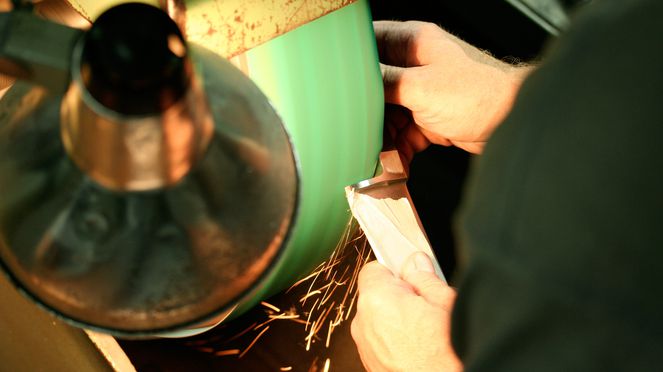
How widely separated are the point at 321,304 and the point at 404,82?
512 millimetres

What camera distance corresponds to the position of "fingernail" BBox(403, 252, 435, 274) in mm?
1056

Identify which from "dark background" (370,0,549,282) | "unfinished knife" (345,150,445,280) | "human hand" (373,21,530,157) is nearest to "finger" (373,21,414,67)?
"human hand" (373,21,530,157)

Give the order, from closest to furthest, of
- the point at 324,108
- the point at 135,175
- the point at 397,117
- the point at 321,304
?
1. the point at 135,175
2. the point at 324,108
3. the point at 321,304
4. the point at 397,117

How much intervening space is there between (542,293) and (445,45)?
2.76ft

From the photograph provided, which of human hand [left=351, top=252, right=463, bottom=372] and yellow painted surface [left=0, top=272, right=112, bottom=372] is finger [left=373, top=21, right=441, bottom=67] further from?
yellow painted surface [left=0, top=272, right=112, bottom=372]

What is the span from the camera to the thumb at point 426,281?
0.99m

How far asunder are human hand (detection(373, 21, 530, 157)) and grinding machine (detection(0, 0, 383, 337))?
759 mm

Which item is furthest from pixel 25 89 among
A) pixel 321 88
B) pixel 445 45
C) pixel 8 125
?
pixel 445 45

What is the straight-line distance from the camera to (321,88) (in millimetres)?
961

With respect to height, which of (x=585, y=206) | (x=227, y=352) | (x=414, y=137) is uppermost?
(x=585, y=206)

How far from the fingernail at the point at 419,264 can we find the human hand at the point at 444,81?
31 cm

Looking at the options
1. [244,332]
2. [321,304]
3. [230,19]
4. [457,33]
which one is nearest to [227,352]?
[244,332]

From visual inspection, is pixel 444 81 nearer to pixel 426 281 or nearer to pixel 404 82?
pixel 404 82

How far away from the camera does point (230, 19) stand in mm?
766
